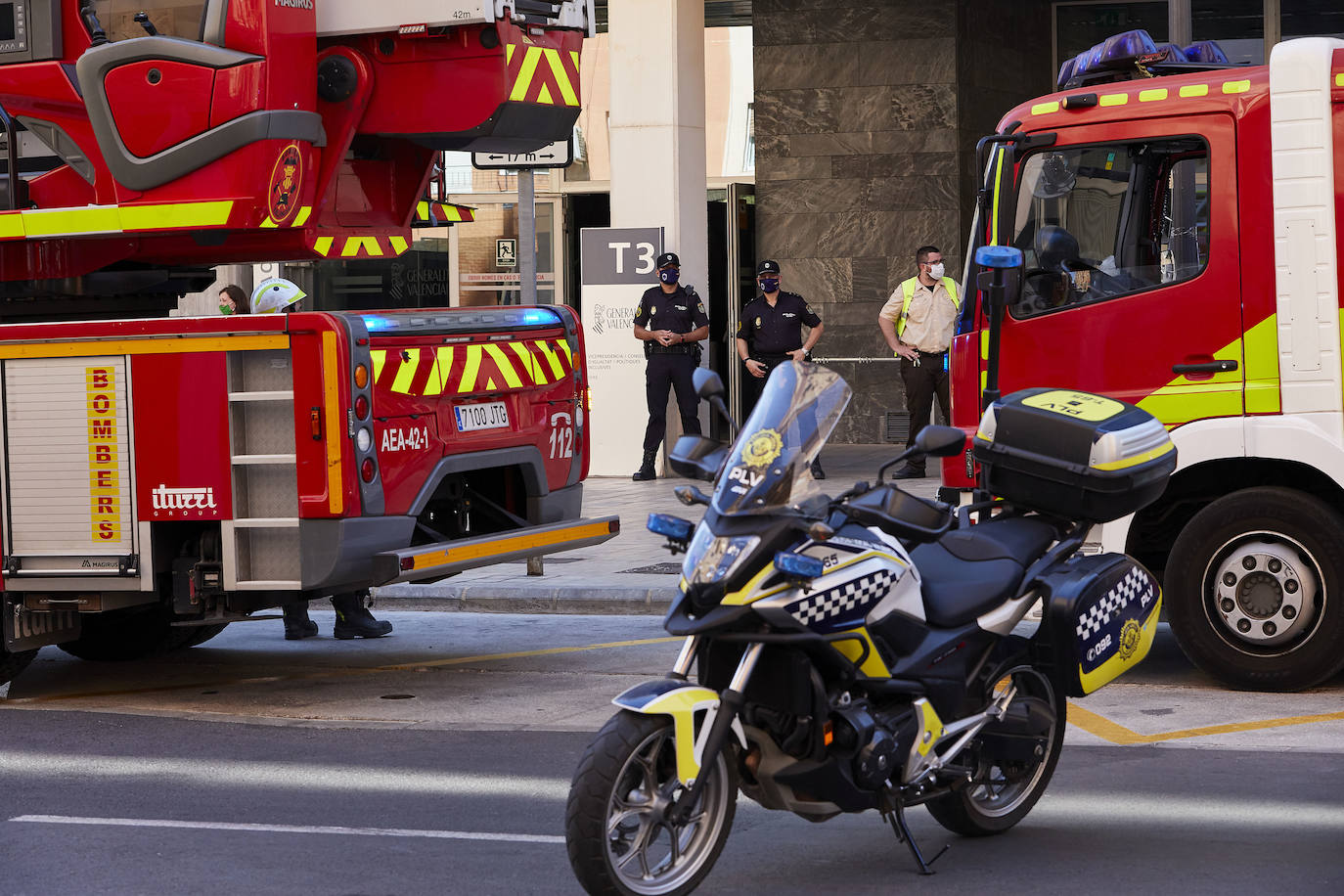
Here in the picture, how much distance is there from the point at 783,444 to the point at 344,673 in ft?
16.1

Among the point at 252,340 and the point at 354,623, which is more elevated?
the point at 252,340

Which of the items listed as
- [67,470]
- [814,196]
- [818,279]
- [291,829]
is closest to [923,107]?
[814,196]

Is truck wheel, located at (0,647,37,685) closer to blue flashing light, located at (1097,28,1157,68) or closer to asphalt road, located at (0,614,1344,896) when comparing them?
asphalt road, located at (0,614,1344,896)

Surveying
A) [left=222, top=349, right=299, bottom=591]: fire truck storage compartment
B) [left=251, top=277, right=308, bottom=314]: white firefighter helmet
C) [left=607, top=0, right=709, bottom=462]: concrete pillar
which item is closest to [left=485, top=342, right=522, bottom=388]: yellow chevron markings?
[left=222, top=349, right=299, bottom=591]: fire truck storage compartment

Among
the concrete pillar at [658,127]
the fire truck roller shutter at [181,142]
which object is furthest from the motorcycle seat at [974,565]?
the concrete pillar at [658,127]

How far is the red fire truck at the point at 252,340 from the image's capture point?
798cm

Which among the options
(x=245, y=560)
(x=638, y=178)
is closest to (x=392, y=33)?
(x=245, y=560)

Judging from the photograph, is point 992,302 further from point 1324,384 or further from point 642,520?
point 642,520

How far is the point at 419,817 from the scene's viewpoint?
6.33 meters

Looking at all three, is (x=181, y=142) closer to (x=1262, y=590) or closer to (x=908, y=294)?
(x=1262, y=590)

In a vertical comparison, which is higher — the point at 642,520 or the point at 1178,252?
the point at 1178,252

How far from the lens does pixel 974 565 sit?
18.5ft

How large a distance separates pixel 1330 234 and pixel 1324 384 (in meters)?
0.63

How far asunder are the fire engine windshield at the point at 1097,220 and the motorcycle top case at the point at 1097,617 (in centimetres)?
260
